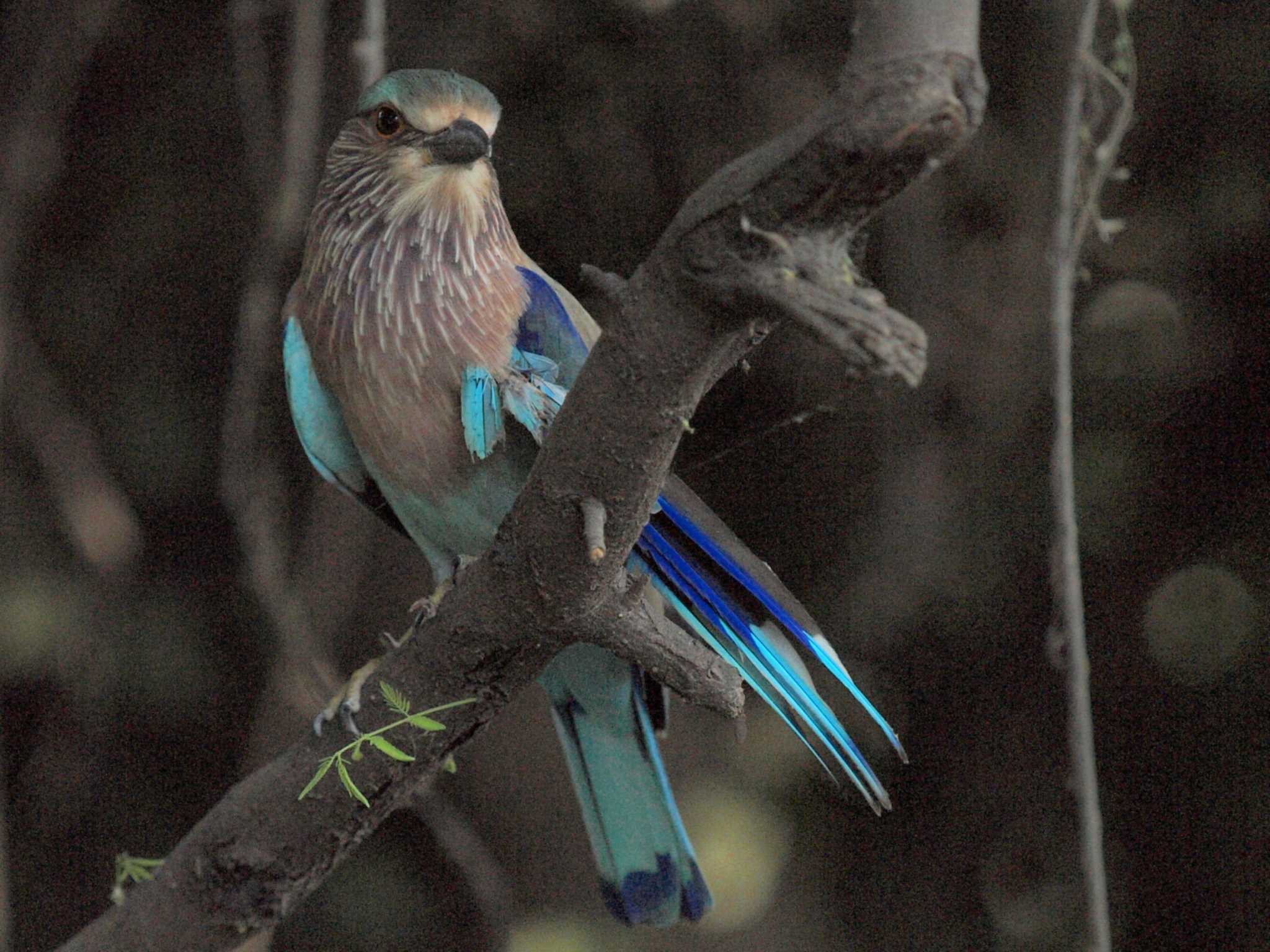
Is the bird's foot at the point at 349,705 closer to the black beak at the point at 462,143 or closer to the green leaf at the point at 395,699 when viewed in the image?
the green leaf at the point at 395,699

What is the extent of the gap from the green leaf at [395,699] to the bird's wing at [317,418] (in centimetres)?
44

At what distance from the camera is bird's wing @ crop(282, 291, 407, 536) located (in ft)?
6.35

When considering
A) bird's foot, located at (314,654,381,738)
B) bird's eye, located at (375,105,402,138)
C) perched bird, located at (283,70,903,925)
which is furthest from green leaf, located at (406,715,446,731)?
bird's eye, located at (375,105,402,138)

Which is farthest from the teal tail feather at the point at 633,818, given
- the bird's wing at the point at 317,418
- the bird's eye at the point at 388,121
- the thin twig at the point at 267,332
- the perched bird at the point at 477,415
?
the bird's eye at the point at 388,121

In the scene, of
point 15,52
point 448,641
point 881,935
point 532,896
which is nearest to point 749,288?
point 448,641

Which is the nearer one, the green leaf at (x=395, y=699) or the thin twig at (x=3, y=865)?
the green leaf at (x=395, y=699)

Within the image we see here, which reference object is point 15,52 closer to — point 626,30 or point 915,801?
point 626,30

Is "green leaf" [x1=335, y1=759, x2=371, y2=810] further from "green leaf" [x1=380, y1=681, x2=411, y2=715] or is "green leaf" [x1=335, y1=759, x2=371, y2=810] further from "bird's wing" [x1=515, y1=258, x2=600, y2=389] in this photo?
"bird's wing" [x1=515, y1=258, x2=600, y2=389]

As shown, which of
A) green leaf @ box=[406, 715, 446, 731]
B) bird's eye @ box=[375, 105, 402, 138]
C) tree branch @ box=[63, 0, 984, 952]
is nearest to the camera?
tree branch @ box=[63, 0, 984, 952]

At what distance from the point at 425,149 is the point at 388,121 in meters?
0.09

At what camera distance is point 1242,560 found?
8.64 ft

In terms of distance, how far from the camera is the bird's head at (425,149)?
185 cm

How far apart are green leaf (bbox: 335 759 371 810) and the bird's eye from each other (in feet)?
2.74

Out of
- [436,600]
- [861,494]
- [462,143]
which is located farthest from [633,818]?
[861,494]
